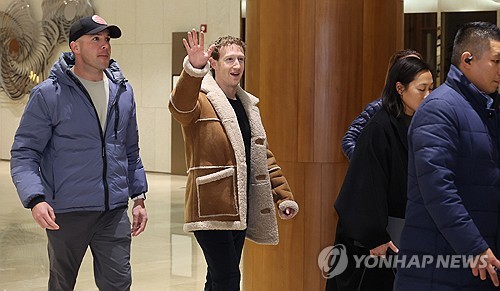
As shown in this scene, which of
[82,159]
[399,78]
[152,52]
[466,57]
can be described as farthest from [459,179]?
[152,52]

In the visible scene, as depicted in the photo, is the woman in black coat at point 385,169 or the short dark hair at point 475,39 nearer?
the short dark hair at point 475,39

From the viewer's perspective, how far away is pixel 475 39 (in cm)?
373

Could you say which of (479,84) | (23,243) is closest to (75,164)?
(479,84)

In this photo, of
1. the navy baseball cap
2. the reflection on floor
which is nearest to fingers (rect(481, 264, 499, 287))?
the navy baseball cap

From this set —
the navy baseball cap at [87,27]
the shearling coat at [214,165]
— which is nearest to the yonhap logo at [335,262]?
the shearling coat at [214,165]

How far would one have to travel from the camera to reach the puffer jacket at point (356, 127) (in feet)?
18.7

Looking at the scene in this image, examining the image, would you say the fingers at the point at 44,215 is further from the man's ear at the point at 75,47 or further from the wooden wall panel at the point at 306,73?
the wooden wall panel at the point at 306,73

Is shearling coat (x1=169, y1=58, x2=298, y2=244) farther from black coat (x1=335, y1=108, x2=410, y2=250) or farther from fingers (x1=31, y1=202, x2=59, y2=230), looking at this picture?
fingers (x1=31, y1=202, x2=59, y2=230)

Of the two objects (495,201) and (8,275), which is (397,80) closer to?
(495,201)

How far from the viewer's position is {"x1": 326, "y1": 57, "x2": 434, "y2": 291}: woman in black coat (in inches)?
185

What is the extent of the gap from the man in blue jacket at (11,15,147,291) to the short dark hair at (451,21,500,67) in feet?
6.11

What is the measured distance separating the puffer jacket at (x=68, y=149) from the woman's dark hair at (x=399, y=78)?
4.66 ft

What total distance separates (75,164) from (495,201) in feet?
6.90

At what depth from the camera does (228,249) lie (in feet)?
15.9
